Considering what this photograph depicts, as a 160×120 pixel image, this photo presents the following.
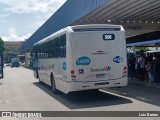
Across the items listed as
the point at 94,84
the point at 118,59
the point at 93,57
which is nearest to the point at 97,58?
the point at 93,57

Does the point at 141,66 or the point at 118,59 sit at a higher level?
the point at 118,59

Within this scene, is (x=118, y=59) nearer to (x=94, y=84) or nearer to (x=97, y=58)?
(x=97, y=58)

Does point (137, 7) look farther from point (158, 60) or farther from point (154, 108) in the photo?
point (154, 108)

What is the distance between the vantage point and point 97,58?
13.8 m

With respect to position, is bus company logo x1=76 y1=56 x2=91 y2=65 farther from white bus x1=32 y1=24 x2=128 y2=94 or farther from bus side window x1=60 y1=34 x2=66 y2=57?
bus side window x1=60 y1=34 x2=66 y2=57

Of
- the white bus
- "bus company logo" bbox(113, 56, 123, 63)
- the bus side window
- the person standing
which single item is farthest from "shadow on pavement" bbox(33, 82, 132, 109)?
the person standing

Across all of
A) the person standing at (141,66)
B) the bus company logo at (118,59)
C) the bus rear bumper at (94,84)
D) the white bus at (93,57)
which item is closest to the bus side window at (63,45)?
the white bus at (93,57)

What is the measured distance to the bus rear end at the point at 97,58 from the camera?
1351 cm

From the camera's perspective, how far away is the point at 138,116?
1007cm

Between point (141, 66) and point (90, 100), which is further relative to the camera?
point (141, 66)

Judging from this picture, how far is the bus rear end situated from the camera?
13.5 meters

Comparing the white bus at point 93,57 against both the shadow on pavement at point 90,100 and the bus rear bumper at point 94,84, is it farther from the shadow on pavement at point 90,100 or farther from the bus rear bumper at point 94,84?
the shadow on pavement at point 90,100

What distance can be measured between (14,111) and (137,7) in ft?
40.6

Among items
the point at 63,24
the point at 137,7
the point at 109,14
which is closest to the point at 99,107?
the point at 137,7
